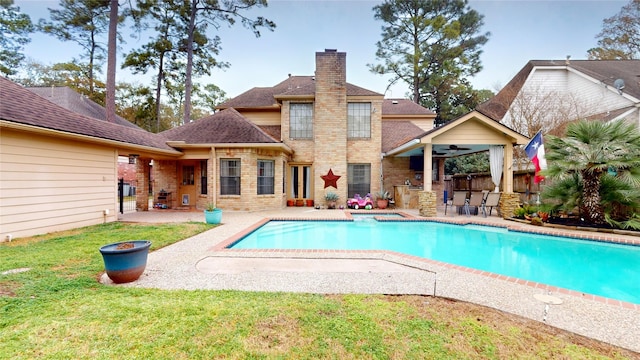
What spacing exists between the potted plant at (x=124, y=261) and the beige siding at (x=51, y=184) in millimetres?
4771

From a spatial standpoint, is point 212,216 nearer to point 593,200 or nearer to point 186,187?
point 186,187

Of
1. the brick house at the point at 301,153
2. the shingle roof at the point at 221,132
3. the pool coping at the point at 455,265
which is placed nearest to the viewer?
the pool coping at the point at 455,265

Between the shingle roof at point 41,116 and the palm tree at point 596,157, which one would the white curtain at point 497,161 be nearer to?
the palm tree at point 596,157

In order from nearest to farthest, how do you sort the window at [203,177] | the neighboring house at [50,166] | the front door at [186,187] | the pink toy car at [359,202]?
the neighboring house at [50,166], the window at [203,177], the pink toy car at [359,202], the front door at [186,187]

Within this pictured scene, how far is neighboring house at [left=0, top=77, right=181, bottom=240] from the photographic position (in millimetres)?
6457

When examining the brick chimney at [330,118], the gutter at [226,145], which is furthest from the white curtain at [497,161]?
the gutter at [226,145]

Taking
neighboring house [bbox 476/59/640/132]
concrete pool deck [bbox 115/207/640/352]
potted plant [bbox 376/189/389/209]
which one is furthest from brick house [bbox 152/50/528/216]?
concrete pool deck [bbox 115/207/640/352]

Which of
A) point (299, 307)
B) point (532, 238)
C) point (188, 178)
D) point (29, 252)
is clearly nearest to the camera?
point (299, 307)

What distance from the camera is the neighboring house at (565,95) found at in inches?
586

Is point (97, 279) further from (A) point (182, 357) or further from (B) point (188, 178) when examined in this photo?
(B) point (188, 178)

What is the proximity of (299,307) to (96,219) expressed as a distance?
9081 mm

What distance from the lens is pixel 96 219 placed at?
29.5 feet

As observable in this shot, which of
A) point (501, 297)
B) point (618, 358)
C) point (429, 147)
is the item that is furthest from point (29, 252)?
point (429, 147)

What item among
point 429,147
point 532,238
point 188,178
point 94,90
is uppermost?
point 94,90
